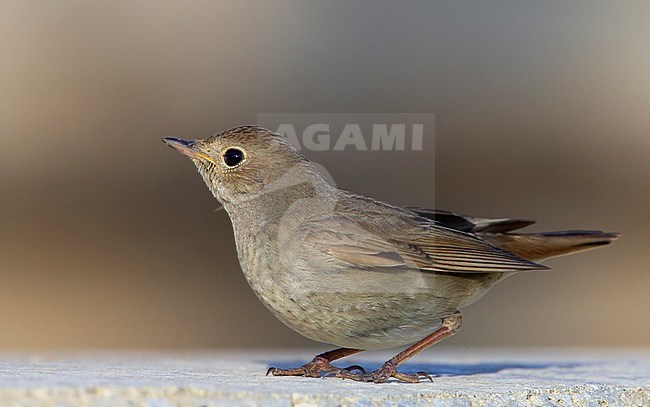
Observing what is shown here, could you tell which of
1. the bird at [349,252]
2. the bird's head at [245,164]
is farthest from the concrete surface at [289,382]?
the bird's head at [245,164]

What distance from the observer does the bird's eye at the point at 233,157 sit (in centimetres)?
563

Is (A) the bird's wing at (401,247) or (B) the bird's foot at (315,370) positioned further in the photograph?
(A) the bird's wing at (401,247)

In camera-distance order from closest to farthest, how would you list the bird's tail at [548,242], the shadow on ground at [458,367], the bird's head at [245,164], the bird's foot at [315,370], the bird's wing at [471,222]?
the bird's foot at [315,370], the shadow on ground at [458,367], the bird's head at [245,164], the bird's tail at [548,242], the bird's wing at [471,222]

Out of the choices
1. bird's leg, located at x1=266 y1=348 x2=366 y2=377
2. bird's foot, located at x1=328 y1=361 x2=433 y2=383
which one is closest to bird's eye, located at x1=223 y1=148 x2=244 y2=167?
bird's leg, located at x1=266 y1=348 x2=366 y2=377

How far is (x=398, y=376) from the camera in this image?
4809 mm

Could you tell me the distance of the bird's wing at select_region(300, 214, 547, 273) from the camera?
5121 mm

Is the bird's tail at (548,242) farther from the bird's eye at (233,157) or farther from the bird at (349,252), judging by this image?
the bird's eye at (233,157)

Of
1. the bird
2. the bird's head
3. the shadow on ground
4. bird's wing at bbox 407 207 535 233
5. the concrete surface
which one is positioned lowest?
the concrete surface

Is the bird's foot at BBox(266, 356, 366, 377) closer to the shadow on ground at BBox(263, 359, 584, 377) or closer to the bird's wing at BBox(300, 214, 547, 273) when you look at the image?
the shadow on ground at BBox(263, 359, 584, 377)

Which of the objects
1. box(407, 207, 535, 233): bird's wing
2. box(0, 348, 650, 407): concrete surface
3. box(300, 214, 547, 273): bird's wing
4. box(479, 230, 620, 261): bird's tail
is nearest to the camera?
box(0, 348, 650, 407): concrete surface

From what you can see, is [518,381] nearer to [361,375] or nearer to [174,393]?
[361,375]

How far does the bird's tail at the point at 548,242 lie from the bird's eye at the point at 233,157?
54.6 inches

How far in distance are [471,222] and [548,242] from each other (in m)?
0.43

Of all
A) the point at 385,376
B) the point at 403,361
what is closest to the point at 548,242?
the point at 403,361
